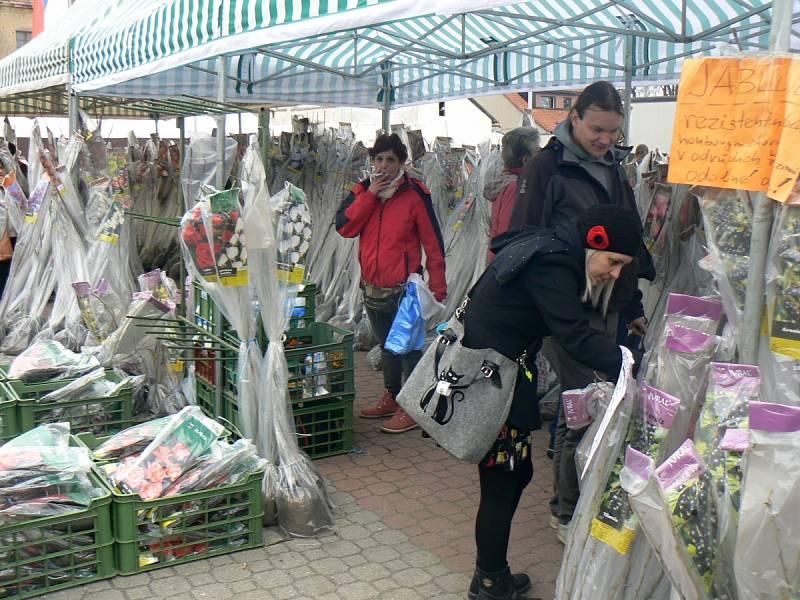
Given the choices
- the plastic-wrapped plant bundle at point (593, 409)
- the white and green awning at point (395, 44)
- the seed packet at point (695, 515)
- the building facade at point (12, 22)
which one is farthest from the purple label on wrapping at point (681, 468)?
the building facade at point (12, 22)

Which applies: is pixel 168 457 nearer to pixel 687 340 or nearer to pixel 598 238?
pixel 598 238

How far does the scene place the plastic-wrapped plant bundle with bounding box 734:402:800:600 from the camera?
189 centimetres

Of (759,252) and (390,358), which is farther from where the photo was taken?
(390,358)

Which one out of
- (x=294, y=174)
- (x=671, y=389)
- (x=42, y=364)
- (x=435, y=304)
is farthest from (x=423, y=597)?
(x=294, y=174)

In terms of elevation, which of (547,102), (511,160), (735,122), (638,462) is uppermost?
(547,102)

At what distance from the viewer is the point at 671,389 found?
2.44m

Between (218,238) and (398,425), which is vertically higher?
(218,238)

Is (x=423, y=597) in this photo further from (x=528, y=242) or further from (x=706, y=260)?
(x=706, y=260)

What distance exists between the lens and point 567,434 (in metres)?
3.50

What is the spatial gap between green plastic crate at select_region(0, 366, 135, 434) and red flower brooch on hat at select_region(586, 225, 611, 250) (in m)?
2.75

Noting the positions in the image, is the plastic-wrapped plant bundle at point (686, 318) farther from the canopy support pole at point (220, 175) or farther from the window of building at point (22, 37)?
the window of building at point (22, 37)

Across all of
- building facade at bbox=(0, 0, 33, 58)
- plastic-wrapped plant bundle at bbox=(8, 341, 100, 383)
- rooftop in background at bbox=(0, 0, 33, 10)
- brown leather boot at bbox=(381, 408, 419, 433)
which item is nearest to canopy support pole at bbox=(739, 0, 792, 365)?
brown leather boot at bbox=(381, 408, 419, 433)

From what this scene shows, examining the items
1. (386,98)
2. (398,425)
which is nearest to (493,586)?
(398,425)

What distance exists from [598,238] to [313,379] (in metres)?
2.28
